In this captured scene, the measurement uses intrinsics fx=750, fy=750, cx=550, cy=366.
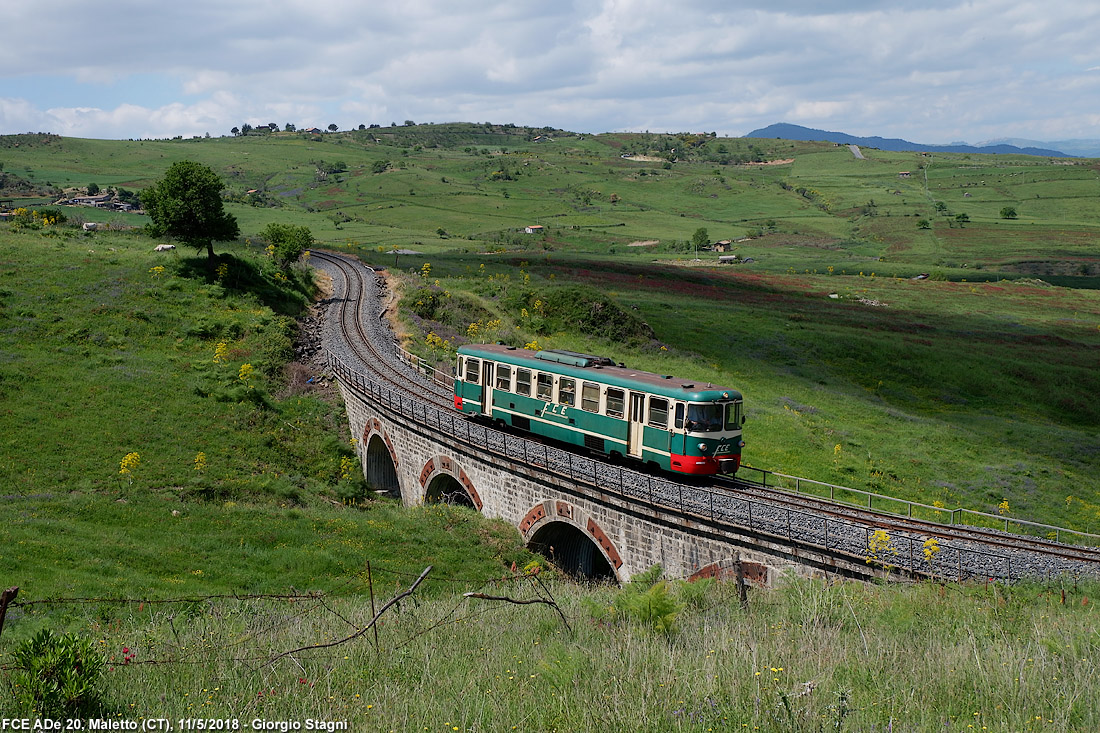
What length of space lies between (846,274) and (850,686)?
124708mm

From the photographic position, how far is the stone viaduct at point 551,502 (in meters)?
21.0

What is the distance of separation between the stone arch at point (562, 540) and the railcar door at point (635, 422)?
323cm

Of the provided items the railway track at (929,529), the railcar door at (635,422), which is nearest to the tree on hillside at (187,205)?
the railcar door at (635,422)

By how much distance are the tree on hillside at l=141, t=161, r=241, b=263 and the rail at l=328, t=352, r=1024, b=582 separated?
3387 cm

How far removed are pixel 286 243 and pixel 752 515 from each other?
2243 inches

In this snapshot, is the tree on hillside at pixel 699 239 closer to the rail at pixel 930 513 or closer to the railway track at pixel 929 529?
the rail at pixel 930 513

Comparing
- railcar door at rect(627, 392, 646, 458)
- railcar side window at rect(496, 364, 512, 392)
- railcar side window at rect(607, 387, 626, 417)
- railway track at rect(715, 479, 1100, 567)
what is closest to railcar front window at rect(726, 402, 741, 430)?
railway track at rect(715, 479, 1100, 567)

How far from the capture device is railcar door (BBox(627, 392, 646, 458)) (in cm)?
2725

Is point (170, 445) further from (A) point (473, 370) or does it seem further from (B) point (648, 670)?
(B) point (648, 670)

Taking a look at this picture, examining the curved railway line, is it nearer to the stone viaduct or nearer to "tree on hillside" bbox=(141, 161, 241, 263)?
the stone viaduct

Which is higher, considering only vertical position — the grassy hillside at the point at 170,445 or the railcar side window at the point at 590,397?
the railcar side window at the point at 590,397

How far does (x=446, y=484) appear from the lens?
3497 centimetres

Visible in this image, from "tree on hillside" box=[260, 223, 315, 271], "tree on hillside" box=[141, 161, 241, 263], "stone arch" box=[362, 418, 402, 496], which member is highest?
"tree on hillside" box=[141, 161, 241, 263]

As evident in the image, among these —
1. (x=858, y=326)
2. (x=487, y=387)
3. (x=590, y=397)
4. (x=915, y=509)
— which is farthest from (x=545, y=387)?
(x=858, y=326)
